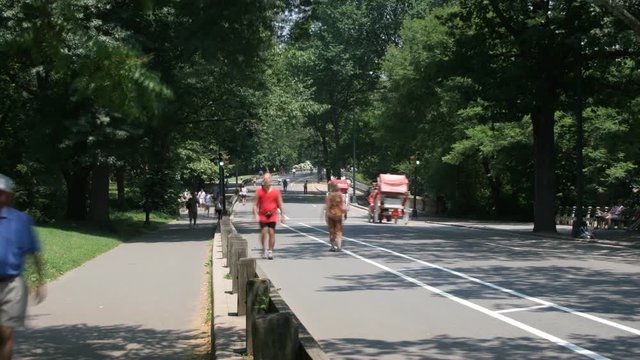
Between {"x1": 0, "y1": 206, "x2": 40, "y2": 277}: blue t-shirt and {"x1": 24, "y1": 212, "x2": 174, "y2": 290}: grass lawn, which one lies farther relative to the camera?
{"x1": 24, "y1": 212, "x2": 174, "y2": 290}: grass lawn

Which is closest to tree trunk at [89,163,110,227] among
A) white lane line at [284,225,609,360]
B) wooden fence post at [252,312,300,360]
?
white lane line at [284,225,609,360]

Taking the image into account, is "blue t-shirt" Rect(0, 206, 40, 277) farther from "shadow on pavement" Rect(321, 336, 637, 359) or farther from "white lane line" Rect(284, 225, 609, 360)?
"white lane line" Rect(284, 225, 609, 360)

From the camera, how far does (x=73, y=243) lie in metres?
21.1

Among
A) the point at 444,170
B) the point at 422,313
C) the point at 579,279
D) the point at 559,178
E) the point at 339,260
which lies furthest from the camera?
the point at 444,170

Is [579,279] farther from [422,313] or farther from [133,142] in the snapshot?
[133,142]

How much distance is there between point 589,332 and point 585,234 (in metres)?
19.3

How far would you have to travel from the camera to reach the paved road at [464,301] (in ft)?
26.3

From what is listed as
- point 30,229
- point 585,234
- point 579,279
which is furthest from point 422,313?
point 585,234

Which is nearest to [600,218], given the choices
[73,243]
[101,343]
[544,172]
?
[544,172]

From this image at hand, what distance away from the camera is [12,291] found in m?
5.48

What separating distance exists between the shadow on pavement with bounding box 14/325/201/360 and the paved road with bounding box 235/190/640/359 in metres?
1.69

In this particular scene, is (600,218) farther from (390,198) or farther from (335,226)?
(335,226)

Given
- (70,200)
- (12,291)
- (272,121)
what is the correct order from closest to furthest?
(12,291) < (70,200) < (272,121)

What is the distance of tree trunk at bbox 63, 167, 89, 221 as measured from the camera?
31.8m
